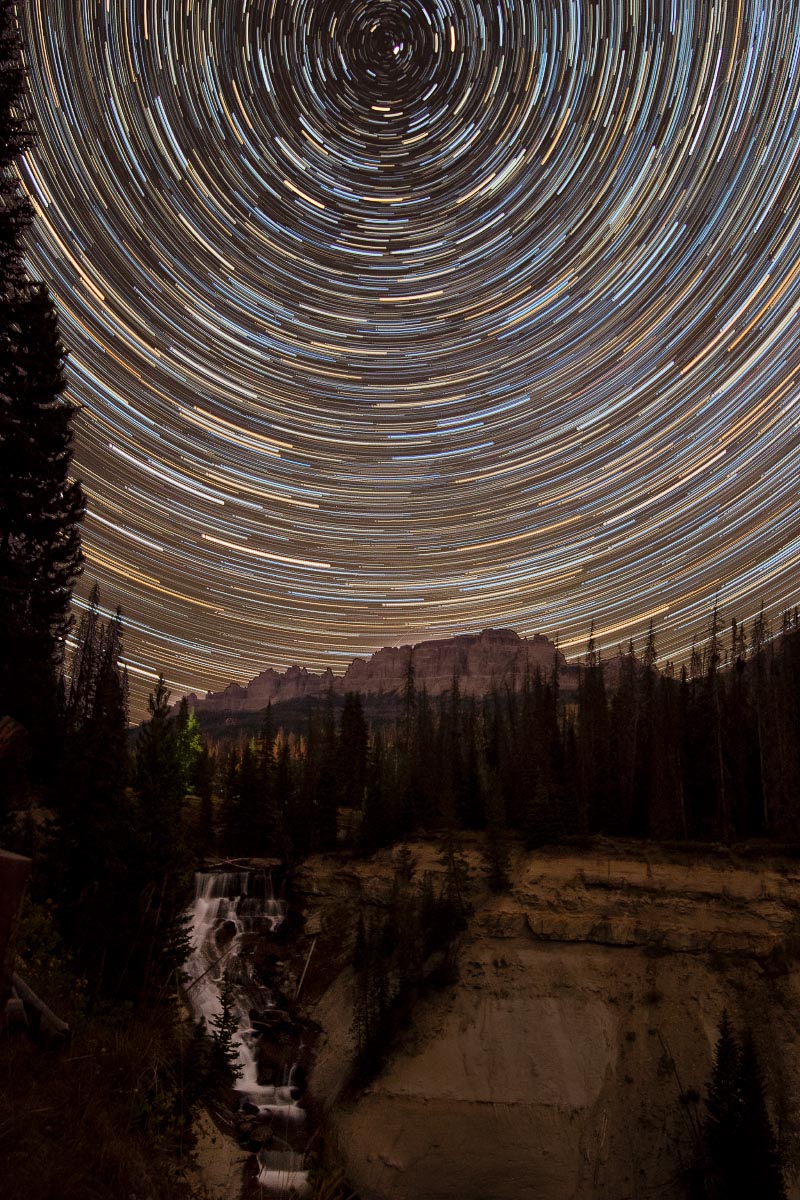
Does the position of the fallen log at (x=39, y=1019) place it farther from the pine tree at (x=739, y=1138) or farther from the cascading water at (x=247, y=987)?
the pine tree at (x=739, y=1138)

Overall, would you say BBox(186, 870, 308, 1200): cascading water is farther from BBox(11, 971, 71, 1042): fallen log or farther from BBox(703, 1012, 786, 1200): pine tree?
BBox(11, 971, 71, 1042): fallen log

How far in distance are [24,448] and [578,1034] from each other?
33380 millimetres

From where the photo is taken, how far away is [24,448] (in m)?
17.7

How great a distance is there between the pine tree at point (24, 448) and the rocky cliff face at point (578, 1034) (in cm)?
2439

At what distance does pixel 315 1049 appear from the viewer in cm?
4000

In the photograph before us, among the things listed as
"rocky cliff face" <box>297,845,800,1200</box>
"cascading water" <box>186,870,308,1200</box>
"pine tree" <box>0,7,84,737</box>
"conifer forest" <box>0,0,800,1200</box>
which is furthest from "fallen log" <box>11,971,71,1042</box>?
"rocky cliff face" <box>297,845,800,1200</box>

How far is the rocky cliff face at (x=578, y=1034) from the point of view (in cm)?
3212

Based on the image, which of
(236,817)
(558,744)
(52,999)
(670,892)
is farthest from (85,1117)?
(558,744)

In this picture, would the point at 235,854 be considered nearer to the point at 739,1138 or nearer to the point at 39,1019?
the point at 739,1138

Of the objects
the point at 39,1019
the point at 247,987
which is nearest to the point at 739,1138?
the point at 247,987

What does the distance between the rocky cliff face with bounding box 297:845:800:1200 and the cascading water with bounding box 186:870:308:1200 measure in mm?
1995

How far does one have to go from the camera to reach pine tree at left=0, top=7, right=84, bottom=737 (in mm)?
16953

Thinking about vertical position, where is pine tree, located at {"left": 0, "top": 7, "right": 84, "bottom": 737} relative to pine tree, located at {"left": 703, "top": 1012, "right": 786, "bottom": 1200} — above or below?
above

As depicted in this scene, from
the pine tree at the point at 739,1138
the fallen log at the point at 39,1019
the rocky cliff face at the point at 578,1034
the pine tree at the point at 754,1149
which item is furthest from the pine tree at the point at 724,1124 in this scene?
the fallen log at the point at 39,1019
